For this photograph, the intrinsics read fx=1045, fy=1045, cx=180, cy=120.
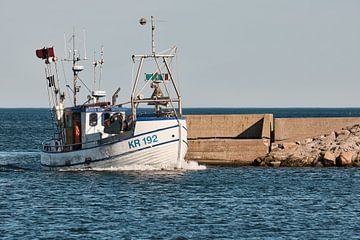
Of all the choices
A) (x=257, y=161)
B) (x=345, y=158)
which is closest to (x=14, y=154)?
(x=257, y=161)

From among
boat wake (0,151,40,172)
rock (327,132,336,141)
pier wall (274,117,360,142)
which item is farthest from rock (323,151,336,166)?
boat wake (0,151,40,172)

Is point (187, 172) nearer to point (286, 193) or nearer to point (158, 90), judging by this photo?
point (158, 90)

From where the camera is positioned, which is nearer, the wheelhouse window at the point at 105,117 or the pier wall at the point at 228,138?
the wheelhouse window at the point at 105,117

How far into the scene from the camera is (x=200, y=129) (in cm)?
5606

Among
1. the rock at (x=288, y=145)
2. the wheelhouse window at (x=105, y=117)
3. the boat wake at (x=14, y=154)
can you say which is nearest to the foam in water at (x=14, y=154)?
the boat wake at (x=14, y=154)

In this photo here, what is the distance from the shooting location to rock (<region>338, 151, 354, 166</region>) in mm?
53312

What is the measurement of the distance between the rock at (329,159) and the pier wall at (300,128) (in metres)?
2.58

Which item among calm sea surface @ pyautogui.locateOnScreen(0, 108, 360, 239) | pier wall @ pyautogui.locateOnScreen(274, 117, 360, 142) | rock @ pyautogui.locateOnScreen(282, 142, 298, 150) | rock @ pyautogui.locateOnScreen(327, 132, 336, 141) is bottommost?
calm sea surface @ pyautogui.locateOnScreen(0, 108, 360, 239)

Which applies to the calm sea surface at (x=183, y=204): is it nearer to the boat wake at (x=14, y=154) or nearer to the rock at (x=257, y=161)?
the rock at (x=257, y=161)

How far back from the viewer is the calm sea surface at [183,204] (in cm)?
3312

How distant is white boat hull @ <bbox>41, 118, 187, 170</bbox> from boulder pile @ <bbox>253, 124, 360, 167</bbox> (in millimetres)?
6744

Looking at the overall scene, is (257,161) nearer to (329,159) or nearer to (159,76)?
(329,159)

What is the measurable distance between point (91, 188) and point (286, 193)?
8.14 meters

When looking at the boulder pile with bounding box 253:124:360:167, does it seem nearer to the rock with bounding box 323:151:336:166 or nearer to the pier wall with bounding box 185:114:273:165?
the rock with bounding box 323:151:336:166
